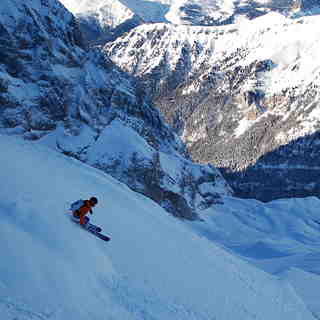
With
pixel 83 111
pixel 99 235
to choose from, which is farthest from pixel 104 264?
pixel 83 111

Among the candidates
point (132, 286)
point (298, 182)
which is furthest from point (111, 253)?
point (298, 182)

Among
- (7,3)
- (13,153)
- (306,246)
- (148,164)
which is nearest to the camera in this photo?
(13,153)

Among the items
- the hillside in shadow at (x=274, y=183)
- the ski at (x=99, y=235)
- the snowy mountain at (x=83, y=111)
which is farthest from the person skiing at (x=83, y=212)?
the hillside in shadow at (x=274, y=183)

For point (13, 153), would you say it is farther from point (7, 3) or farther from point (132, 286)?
point (7, 3)

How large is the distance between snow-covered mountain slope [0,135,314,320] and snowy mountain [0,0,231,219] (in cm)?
3338

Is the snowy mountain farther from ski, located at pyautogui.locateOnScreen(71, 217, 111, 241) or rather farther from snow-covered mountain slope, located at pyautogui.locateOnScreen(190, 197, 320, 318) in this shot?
ski, located at pyautogui.locateOnScreen(71, 217, 111, 241)

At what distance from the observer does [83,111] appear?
6950 centimetres

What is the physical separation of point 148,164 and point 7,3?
32.7 metres

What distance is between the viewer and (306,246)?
180ft

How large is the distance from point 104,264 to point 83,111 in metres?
56.3

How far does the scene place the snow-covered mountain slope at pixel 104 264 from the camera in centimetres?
1225

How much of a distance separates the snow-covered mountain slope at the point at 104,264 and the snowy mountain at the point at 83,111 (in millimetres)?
33381

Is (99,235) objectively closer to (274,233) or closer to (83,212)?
(83,212)

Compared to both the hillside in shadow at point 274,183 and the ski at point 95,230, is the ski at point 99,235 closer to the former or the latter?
the ski at point 95,230
